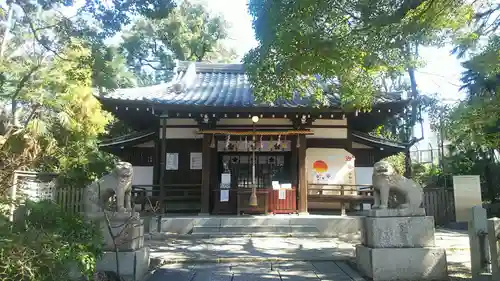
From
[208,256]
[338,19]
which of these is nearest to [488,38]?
[338,19]

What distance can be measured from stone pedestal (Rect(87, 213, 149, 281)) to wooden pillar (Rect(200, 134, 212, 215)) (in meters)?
6.32

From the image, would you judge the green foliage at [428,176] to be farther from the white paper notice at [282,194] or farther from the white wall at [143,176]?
the white wall at [143,176]

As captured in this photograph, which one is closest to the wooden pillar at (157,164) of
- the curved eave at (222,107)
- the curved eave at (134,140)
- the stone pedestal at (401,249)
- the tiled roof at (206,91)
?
the curved eave at (134,140)

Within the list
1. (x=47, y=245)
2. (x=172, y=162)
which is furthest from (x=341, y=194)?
(x=47, y=245)

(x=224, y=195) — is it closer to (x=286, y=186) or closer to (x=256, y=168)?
(x=256, y=168)

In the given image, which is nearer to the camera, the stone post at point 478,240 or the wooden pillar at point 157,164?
the stone post at point 478,240

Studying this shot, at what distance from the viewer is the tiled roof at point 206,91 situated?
1205cm

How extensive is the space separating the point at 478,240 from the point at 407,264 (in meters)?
1.09

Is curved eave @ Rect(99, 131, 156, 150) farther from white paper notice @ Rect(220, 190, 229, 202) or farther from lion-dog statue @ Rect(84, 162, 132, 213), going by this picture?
lion-dog statue @ Rect(84, 162, 132, 213)

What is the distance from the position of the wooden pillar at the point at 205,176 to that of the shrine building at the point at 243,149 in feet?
0.11

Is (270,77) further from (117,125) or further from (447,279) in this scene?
(117,125)

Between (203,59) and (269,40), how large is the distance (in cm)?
2738

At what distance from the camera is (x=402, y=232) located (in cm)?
592

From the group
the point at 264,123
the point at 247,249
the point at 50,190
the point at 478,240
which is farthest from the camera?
the point at 264,123
